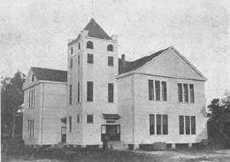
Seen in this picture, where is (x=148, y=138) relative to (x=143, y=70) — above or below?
below

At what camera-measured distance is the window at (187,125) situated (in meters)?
17.4

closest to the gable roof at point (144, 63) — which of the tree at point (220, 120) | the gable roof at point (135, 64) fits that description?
the gable roof at point (135, 64)

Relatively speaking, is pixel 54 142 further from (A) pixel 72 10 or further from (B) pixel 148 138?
(A) pixel 72 10

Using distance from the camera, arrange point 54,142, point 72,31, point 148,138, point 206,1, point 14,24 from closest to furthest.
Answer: point 14,24, point 206,1, point 72,31, point 148,138, point 54,142

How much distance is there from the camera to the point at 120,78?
17406mm

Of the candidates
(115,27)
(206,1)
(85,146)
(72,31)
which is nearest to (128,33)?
(115,27)

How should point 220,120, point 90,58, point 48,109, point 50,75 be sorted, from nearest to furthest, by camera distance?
1. point 90,58
2. point 220,120
3. point 48,109
4. point 50,75

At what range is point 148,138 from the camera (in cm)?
1619

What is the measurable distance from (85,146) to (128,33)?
669cm

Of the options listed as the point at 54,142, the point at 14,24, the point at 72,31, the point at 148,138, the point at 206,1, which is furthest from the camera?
the point at 54,142

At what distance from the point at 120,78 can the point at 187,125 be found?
4174mm

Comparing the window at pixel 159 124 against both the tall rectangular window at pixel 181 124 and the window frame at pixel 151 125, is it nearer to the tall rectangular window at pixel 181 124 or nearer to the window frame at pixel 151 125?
the window frame at pixel 151 125

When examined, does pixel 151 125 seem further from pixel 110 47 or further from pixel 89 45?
pixel 89 45

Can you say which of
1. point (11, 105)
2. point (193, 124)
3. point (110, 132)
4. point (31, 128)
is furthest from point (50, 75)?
point (193, 124)
